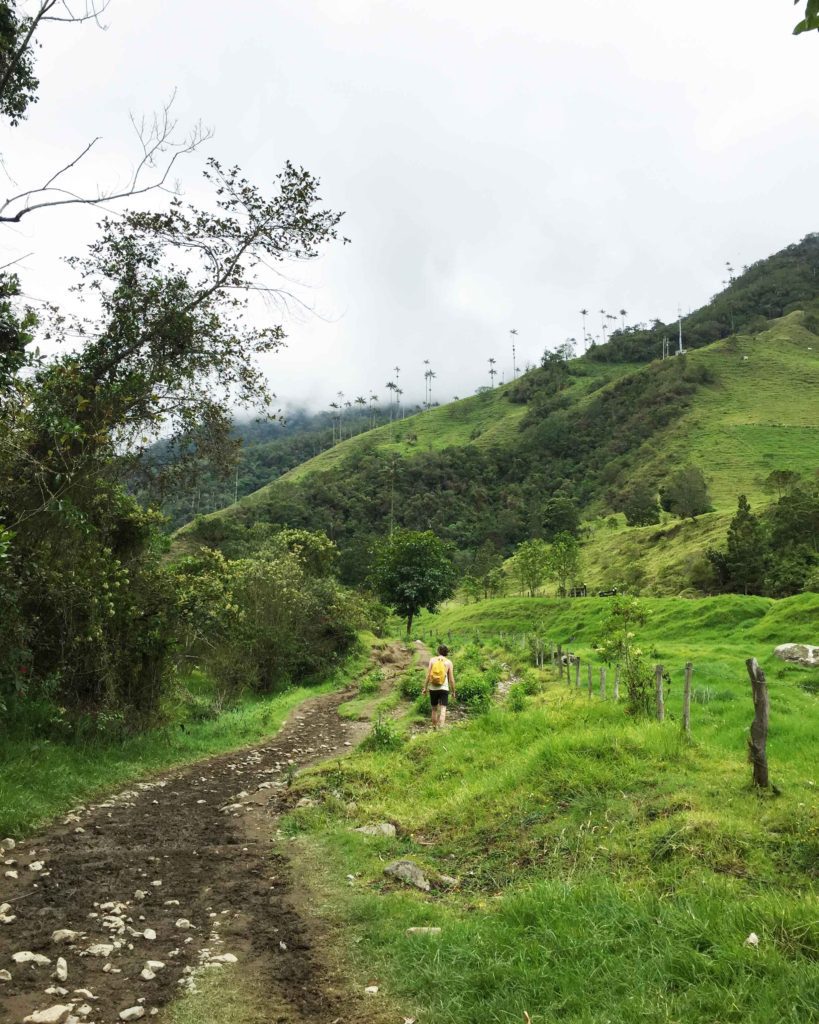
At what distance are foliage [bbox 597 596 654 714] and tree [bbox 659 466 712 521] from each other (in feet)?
220

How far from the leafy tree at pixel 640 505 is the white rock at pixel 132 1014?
84.3 meters

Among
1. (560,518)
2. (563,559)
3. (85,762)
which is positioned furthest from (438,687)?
(560,518)

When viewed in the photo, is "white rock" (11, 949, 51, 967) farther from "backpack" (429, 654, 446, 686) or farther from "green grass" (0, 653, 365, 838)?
"backpack" (429, 654, 446, 686)

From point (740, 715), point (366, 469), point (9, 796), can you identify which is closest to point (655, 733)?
point (740, 715)

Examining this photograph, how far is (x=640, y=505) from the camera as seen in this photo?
8944 cm

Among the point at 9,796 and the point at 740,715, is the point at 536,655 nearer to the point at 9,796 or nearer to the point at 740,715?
the point at 740,715

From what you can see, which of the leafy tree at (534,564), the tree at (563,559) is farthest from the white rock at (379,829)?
the leafy tree at (534,564)

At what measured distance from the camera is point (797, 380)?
130m

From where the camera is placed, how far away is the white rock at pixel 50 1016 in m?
4.35

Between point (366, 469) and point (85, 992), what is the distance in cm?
13751

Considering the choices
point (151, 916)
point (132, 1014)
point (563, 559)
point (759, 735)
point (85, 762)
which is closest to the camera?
point (132, 1014)

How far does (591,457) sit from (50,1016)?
13909cm

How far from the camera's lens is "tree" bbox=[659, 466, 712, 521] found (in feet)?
263

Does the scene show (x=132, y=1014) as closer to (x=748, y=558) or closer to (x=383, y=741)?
(x=383, y=741)
